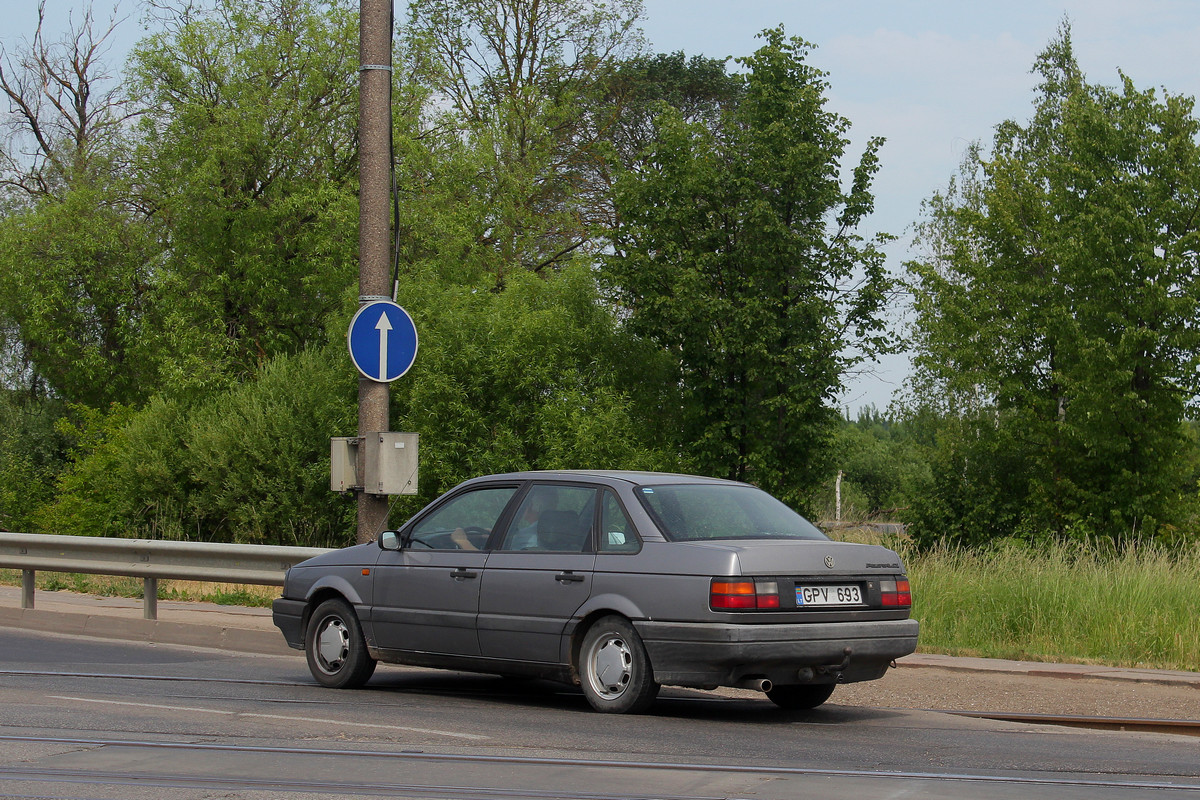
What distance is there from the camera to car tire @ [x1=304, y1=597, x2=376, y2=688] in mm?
9500

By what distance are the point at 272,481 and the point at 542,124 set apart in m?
13.0

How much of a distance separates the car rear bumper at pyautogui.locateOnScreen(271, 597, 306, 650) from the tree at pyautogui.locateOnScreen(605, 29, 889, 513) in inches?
768

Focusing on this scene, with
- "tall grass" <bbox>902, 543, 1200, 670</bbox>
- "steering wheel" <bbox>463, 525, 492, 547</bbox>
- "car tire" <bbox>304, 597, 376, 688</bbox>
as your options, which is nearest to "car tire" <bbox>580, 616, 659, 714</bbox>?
"steering wheel" <bbox>463, 525, 492, 547</bbox>

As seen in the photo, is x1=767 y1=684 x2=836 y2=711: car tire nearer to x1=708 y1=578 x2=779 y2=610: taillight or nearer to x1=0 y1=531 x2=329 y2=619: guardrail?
x1=708 y1=578 x2=779 y2=610: taillight

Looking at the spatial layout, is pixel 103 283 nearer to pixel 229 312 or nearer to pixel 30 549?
pixel 229 312

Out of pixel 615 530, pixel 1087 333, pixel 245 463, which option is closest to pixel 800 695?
pixel 615 530

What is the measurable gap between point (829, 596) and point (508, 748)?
87.6 inches

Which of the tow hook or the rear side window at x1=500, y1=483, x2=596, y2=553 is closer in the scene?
the tow hook

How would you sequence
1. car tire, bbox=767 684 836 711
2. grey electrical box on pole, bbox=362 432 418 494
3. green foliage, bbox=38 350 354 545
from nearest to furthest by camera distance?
1. car tire, bbox=767 684 836 711
2. grey electrical box on pole, bbox=362 432 418 494
3. green foliage, bbox=38 350 354 545

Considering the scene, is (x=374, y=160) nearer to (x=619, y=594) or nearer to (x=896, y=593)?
(x=619, y=594)

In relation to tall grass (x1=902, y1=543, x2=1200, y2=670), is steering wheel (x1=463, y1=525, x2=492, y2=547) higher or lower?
higher

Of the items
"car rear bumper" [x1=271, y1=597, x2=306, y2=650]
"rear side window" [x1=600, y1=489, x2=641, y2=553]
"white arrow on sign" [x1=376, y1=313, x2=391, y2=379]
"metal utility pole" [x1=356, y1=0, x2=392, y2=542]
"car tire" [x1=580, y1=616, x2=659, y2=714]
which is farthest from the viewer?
"metal utility pole" [x1=356, y1=0, x2=392, y2=542]

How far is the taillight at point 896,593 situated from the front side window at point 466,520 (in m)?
2.50

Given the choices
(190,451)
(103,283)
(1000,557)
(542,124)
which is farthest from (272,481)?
(1000,557)
